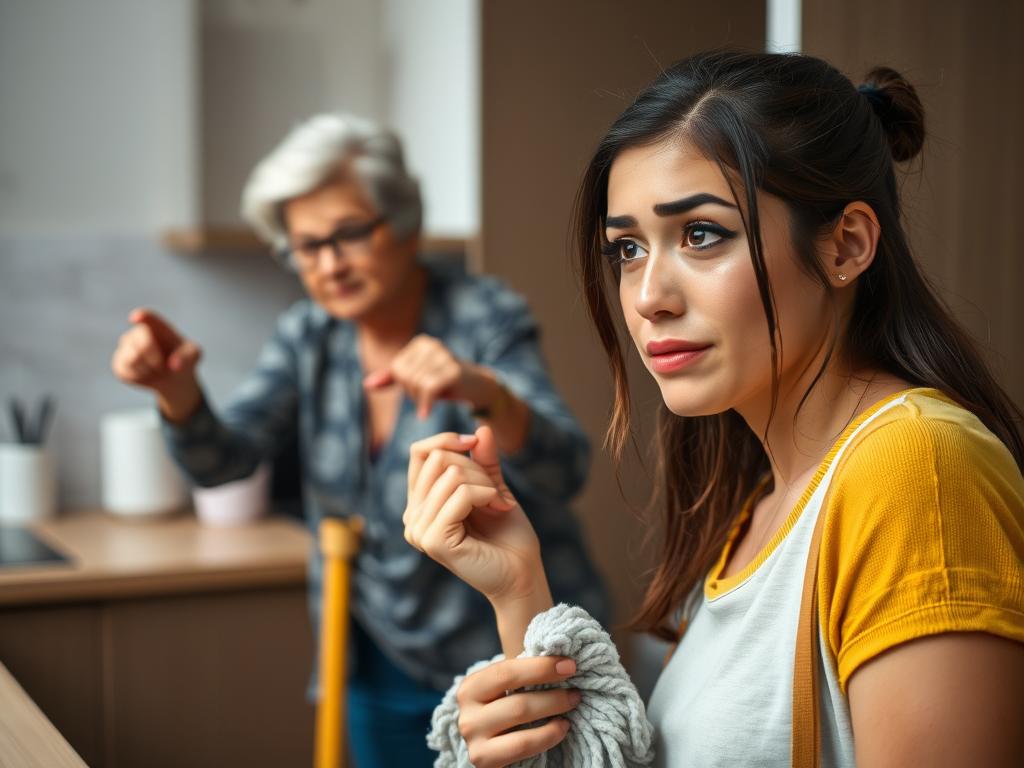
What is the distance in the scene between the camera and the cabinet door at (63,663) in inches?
74.8

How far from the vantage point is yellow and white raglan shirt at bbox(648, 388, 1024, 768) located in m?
0.69

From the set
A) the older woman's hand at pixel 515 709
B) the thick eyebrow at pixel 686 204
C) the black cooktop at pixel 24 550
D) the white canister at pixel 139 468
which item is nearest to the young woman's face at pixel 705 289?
the thick eyebrow at pixel 686 204

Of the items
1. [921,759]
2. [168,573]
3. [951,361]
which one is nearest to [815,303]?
[951,361]

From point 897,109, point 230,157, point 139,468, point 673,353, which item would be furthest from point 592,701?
point 230,157

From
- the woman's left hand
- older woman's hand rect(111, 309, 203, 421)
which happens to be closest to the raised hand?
the woman's left hand

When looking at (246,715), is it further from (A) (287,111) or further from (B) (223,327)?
(A) (287,111)

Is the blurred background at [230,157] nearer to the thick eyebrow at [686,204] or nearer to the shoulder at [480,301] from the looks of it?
the shoulder at [480,301]

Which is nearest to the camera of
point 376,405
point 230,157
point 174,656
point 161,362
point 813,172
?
point 813,172

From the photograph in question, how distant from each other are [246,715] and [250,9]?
1446mm

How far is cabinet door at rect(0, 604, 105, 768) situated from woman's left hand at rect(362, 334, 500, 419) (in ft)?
3.00

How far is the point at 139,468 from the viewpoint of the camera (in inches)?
94.1

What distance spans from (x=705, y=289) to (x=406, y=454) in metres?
0.97

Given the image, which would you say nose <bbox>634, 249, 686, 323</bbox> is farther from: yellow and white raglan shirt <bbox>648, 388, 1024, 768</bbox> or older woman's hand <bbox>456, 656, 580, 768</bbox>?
older woman's hand <bbox>456, 656, 580, 768</bbox>

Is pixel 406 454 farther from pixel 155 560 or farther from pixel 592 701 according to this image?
pixel 592 701
